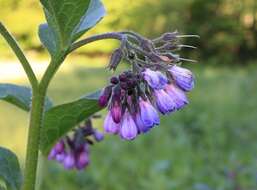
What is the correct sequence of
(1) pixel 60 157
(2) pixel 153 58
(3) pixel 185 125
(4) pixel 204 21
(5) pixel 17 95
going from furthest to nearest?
(4) pixel 204 21 < (3) pixel 185 125 < (1) pixel 60 157 < (5) pixel 17 95 < (2) pixel 153 58

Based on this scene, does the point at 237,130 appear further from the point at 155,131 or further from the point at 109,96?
the point at 109,96

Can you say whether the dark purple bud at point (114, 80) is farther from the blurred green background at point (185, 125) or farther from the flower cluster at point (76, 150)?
the blurred green background at point (185, 125)

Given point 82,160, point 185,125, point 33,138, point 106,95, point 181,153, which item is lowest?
point 33,138

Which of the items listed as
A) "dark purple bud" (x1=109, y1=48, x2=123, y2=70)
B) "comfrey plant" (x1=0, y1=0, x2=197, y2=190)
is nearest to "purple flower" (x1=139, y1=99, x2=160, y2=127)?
"comfrey plant" (x1=0, y1=0, x2=197, y2=190)

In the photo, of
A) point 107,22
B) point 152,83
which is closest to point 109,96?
point 152,83

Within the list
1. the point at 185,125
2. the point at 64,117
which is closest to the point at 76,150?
the point at 64,117

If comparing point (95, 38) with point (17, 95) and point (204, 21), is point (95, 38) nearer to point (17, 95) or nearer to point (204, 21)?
point (17, 95)

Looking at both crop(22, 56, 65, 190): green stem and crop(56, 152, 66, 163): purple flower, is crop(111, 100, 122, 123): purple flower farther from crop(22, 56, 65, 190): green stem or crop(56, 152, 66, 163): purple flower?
crop(56, 152, 66, 163): purple flower

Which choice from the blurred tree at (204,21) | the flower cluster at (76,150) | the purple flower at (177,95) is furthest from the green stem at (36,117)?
the blurred tree at (204,21)
